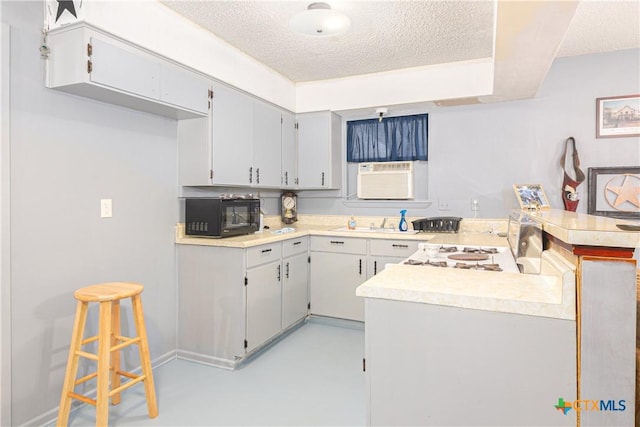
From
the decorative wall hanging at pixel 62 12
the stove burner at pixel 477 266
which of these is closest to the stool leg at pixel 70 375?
the decorative wall hanging at pixel 62 12

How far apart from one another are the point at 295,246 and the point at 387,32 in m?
1.94

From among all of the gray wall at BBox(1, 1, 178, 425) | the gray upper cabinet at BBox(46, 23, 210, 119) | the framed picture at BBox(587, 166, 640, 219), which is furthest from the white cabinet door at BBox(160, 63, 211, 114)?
the framed picture at BBox(587, 166, 640, 219)

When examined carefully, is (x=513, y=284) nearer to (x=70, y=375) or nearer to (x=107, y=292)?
(x=107, y=292)

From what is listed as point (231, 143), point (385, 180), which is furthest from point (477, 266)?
point (385, 180)

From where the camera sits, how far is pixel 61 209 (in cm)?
212

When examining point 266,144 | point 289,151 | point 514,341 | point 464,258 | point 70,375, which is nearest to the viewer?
point 514,341

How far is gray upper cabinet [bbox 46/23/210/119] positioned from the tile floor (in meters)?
1.83

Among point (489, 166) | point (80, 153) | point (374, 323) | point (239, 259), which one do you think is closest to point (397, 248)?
point (489, 166)

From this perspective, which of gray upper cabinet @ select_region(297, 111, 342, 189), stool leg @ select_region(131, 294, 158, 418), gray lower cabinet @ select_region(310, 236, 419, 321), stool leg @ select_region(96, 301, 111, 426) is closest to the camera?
stool leg @ select_region(96, 301, 111, 426)

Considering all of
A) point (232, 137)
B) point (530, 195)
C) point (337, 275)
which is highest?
point (232, 137)

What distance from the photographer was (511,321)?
1.04 metres

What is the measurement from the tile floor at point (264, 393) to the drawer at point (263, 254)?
0.75 meters

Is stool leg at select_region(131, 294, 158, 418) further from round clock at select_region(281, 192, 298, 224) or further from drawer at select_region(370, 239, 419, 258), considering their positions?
round clock at select_region(281, 192, 298, 224)

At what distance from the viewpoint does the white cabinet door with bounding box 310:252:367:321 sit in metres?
3.53
